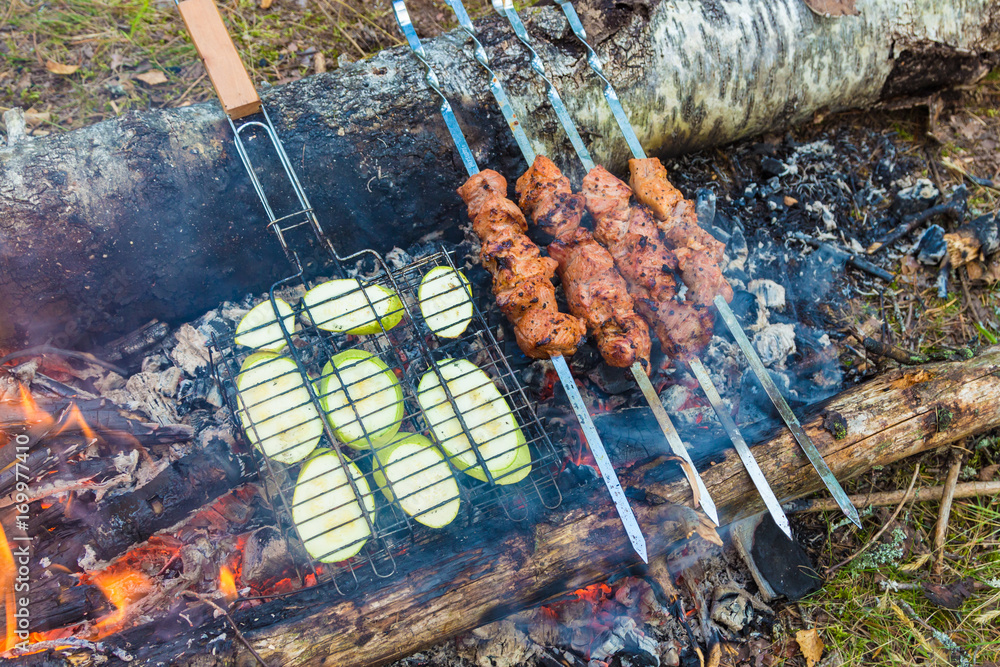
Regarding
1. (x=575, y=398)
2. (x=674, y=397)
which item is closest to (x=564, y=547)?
(x=575, y=398)

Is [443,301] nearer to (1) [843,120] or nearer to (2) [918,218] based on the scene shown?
(2) [918,218]

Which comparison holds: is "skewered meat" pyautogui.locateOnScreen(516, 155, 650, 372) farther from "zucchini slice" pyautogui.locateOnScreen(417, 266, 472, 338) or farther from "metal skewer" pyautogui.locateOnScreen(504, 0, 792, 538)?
"zucchini slice" pyautogui.locateOnScreen(417, 266, 472, 338)

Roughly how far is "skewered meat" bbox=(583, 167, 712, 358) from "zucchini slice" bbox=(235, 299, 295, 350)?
205 cm

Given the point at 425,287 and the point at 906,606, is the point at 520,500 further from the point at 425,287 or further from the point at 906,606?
the point at 906,606

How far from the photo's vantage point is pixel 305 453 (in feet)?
9.82

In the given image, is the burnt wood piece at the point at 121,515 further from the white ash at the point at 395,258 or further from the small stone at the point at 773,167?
the small stone at the point at 773,167

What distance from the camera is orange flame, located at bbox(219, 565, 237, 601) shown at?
2.92 m

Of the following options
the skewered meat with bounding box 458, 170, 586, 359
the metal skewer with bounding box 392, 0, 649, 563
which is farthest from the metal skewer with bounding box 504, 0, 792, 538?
the skewered meat with bounding box 458, 170, 586, 359

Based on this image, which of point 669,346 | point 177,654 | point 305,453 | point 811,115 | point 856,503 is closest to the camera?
point 177,654

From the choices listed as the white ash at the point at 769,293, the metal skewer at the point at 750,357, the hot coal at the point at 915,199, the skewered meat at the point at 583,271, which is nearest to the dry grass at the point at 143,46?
the metal skewer at the point at 750,357

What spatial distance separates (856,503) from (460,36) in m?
4.18

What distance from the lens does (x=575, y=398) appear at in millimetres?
2990

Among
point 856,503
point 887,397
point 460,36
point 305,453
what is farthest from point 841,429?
point 460,36

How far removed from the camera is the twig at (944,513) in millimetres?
3521
